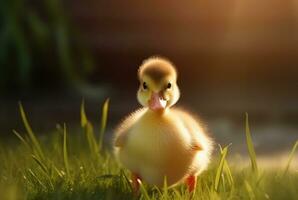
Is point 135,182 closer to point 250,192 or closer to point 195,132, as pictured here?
point 195,132

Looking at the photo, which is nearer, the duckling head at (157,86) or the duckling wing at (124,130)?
the duckling head at (157,86)

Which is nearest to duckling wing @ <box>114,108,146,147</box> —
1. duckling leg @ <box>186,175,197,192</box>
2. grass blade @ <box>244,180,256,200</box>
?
duckling leg @ <box>186,175,197,192</box>

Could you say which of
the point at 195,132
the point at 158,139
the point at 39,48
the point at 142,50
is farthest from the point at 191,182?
the point at 142,50

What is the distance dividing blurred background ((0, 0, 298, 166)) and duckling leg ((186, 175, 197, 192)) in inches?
104

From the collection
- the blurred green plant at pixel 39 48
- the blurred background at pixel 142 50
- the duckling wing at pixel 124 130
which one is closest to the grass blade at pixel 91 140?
the duckling wing at pixel 124 130

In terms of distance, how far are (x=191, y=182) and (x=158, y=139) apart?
27 cm

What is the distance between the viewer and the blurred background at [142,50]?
5203 mm

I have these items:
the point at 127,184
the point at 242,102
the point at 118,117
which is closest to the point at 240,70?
the point at 242,102

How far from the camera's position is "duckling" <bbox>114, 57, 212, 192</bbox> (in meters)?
2.17

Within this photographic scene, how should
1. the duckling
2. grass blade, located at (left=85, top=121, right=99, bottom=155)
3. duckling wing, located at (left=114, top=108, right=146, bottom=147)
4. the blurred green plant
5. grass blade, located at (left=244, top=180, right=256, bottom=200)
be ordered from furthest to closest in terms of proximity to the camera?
1. the blurred green plant
2. grass blade, located at (left=85, top=121, right=99, bottom=155)
3. duckling wing, located at (left=114, top=108, right=146, bottom=147)
4. the duckling
5. grass blade, located at (left=244, top=180, right=256, bottom=200)

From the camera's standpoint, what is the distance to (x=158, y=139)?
2162mm

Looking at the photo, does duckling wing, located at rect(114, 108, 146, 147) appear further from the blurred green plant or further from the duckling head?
the blurred green plant

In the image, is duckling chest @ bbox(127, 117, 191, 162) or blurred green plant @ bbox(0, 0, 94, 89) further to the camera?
blurred green plant @ bbox(0, 0, 94, 89)

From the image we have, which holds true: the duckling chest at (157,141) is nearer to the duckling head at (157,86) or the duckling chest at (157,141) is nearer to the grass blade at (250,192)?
the duckling head at (157,86)
